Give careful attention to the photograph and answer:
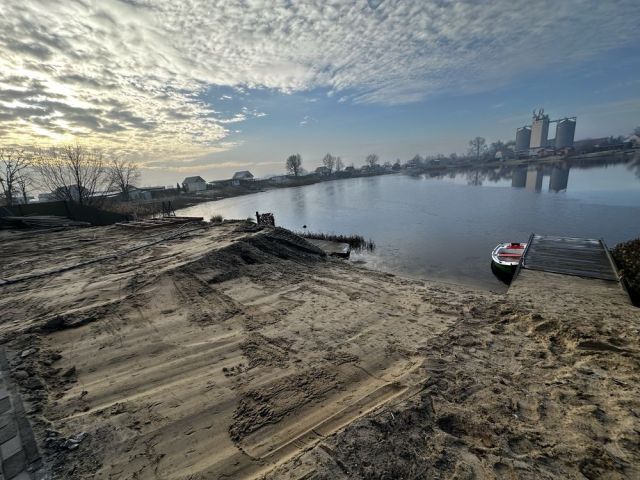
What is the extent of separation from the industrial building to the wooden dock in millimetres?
162801

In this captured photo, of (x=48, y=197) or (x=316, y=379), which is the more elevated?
(x=48, y=197)

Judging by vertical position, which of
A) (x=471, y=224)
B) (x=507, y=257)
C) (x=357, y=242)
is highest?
(x=507, y=257)

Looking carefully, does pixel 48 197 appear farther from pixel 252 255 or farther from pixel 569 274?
pixel 569 274

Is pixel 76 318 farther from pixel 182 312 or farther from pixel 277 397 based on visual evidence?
pixel 277 397

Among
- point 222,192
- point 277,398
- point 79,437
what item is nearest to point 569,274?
point 277,398

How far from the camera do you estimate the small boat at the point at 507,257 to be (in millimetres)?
12812

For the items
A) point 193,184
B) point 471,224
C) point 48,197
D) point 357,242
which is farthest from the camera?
point 193,184

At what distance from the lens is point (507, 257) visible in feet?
45.3

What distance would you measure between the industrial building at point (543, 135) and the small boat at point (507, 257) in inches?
6462

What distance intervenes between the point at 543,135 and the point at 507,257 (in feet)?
643

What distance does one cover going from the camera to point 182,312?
6520 mm

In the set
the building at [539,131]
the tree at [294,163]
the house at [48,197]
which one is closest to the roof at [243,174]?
the tree at [294,163]

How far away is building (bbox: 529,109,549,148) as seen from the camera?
15790cm

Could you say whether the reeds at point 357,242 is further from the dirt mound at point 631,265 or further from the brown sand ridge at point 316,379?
the dirt mound at point 631,265
